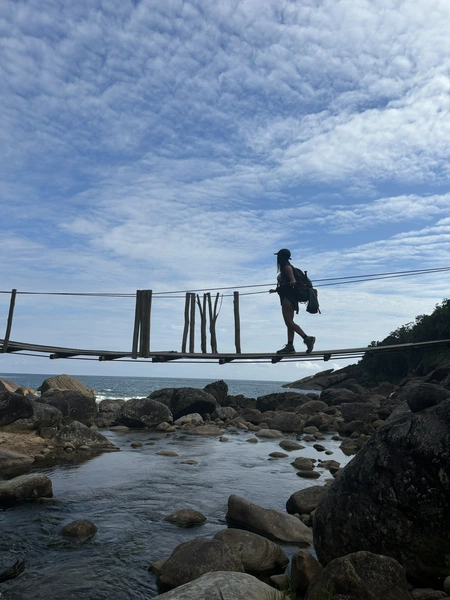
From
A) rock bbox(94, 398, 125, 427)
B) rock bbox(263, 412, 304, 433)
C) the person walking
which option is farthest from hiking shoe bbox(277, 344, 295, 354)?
rock bbox(94, 398, 125, 427)

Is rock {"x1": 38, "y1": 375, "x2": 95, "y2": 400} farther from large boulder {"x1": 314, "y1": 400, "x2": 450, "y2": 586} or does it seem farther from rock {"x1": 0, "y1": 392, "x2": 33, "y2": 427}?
large boulder {"x1": 314, "y1": 400, "x2": 450, "y2": 586}

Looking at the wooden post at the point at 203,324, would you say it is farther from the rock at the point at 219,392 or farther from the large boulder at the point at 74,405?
the rock at the point at 219,392

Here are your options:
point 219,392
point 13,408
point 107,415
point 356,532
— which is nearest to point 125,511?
point 356,532

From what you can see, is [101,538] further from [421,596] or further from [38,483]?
[421,596]

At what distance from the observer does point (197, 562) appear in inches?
187

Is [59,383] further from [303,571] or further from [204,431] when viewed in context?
[303,571]

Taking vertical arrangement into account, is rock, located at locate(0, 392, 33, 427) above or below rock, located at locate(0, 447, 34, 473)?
above

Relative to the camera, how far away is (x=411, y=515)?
14.7 ft

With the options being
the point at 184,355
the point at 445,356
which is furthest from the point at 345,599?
the point at 445,356

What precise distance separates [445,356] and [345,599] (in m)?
→ 45.6

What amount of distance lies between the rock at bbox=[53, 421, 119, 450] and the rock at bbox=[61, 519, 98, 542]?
23.2 ft

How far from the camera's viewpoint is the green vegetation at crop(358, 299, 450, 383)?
46975mm

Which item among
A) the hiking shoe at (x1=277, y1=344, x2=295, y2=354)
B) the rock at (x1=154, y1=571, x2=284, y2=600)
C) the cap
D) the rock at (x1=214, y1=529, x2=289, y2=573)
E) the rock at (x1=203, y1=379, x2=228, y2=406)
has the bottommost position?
the rock at (x1=214, y1=529, x2=289, y2=573)

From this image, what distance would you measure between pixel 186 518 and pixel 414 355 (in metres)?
51.2
